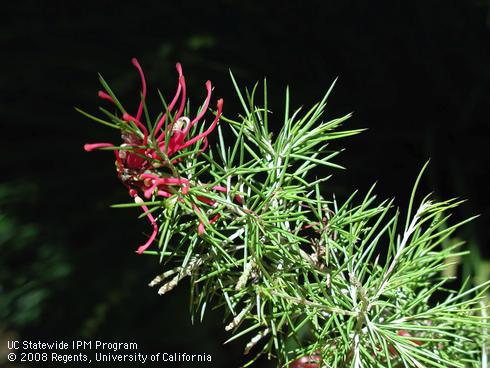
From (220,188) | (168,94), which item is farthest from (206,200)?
(168,94)

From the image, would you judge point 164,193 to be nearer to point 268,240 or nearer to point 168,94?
point 268,240

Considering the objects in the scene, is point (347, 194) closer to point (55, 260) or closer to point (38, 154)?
point (55, 260)

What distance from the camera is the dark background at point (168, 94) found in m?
1.54

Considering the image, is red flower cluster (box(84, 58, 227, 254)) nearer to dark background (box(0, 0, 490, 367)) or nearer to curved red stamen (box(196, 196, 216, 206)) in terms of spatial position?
curved red stamen (box(196, 196, 216, 206))

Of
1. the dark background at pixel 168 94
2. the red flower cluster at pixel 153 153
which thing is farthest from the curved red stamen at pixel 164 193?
the dark background at pixel 168 94

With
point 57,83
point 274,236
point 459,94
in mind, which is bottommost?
point 274,236

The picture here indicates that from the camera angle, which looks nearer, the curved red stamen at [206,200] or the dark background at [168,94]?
the curved red stamen at [206,200]

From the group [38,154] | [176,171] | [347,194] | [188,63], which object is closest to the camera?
[176,171]

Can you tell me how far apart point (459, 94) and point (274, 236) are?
55.8 inches

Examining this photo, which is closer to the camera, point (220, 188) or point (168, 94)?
point (220, 188)

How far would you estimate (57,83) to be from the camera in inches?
70.6

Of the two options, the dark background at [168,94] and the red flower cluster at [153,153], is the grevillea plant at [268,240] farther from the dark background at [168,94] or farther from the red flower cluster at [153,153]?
the dark background at [168,94]

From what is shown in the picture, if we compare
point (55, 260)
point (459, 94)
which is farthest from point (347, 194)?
point (55, 260)

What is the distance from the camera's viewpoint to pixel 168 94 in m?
1.68
